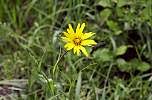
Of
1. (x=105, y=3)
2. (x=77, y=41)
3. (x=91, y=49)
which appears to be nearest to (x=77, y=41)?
(x=77, y=41)

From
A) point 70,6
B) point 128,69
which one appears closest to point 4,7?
point 70,6

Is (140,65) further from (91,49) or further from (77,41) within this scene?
(77,41)

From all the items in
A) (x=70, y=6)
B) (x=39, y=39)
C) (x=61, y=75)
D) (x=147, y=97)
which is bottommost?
(x=147, y=97)

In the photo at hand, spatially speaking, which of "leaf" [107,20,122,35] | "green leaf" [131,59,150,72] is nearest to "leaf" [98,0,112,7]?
"leaf" [107,20,122,35]

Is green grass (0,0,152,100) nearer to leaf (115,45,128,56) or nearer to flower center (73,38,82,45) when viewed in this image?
leaf (115,45,128,56)

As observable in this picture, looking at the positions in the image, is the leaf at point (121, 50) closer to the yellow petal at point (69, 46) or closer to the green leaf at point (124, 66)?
the green leaf at point (124, 66)

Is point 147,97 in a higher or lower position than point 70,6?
lower

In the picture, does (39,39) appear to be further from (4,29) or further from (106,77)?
(106,77)

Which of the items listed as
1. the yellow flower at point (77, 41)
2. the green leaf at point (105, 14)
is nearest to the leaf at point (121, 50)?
the green leaf at point (105, 14)

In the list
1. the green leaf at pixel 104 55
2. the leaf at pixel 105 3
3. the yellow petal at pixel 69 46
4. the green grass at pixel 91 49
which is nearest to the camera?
the yellow petal at pixel 69 46
